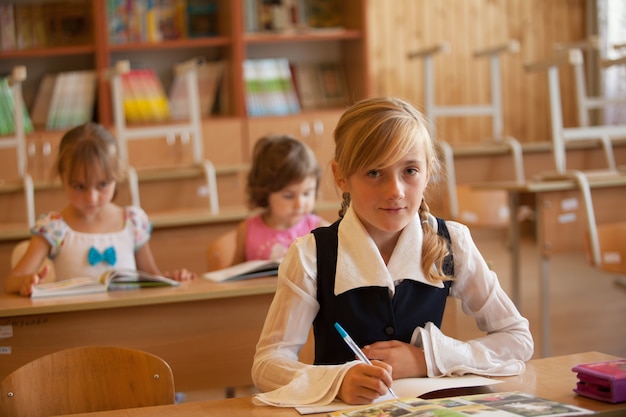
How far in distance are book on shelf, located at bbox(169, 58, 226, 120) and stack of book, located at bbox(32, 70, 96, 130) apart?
48 cm

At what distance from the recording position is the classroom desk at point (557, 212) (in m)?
3.46

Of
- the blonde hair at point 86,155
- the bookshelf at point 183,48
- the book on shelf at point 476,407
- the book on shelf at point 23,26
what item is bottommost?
the book on shelf at point 476,407

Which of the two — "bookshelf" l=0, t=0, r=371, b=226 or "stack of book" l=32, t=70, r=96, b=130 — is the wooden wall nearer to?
"bookshelf" l=0, t=0, r=371, b=226

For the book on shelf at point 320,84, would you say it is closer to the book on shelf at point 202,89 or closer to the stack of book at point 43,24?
the book on shelf at point 202,89

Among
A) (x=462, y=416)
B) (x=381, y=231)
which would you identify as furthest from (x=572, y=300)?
(x=462, y=416)

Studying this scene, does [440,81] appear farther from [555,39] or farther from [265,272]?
[265,272]

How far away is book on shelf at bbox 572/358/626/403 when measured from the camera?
116cm

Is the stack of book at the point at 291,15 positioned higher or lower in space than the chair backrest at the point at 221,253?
higher

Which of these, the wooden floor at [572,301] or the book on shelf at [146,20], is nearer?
the wooden floor at [572,301]

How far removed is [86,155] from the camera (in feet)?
8.00

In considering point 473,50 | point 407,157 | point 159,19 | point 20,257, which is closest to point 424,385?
point 407,157

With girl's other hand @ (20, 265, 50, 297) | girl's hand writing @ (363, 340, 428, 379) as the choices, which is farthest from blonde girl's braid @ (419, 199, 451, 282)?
girl's other hand @ (20, 265, 50, 297)

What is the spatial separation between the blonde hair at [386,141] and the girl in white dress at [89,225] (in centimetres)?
100

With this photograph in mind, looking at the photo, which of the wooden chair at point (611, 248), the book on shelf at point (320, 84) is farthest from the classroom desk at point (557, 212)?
the book on shelf at point (320, 84)
